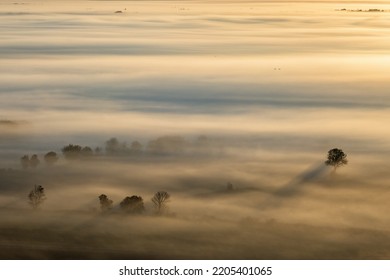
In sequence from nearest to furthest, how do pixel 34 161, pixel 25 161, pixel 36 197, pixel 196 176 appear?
pixel 36 197 < pixel 196 176 < pixel 25 161 < pixel 34 161

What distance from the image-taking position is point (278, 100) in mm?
163750

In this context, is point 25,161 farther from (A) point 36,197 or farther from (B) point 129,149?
(A) point 36,197

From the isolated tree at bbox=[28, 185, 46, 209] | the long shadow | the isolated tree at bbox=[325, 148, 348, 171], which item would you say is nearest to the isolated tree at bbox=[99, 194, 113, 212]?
the isolated tree at bbox=[28, 185, 46, 209]

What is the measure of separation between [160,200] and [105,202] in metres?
4.11

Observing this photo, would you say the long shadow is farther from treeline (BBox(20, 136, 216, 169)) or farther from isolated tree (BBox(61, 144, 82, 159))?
isolated tree (BBox(61, 144, 82, 159))

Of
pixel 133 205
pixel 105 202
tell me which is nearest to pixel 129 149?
pixel 105 202

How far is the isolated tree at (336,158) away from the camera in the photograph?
92.3 metres

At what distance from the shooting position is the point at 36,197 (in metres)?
67.8

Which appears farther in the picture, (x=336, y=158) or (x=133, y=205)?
(x=336, y=158)

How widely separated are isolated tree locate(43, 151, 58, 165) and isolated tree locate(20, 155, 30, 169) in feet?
6.37

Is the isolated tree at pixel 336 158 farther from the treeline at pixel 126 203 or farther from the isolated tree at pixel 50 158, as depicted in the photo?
the isolated tree at pixel 50 158

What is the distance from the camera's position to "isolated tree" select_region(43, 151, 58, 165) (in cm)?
8883

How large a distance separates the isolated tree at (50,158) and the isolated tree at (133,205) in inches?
877

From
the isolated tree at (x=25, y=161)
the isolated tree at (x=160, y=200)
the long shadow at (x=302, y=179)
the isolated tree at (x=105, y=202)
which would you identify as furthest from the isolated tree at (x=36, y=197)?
the long shadow at (x=302, y=179)
